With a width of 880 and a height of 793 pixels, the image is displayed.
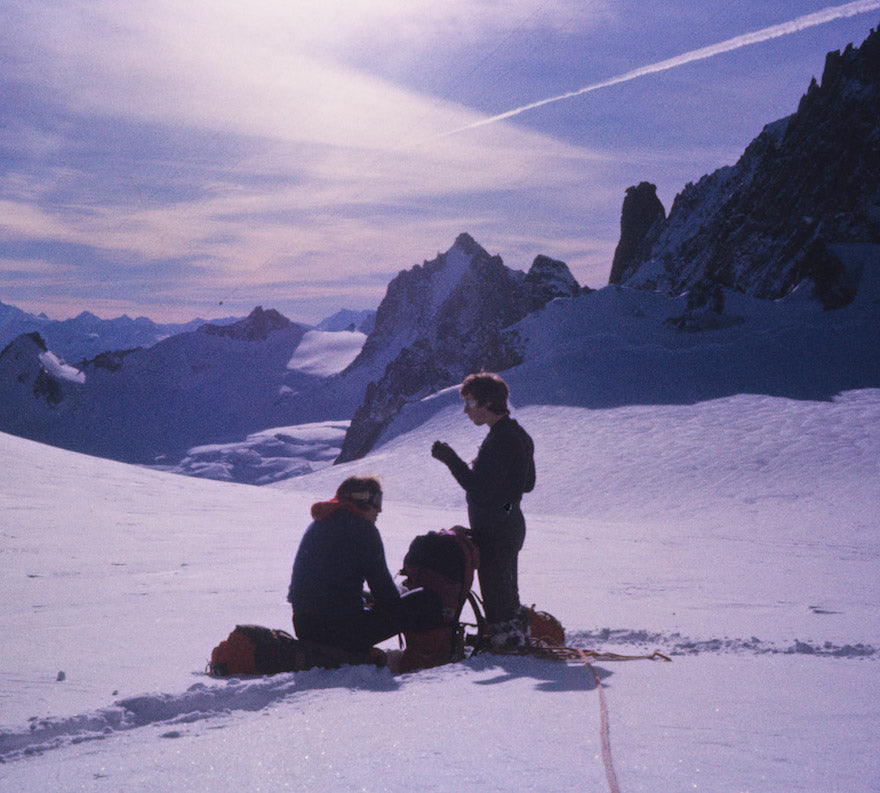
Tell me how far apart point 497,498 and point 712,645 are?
188cm

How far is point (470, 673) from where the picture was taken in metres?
4.67

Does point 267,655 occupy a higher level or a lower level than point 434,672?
higher

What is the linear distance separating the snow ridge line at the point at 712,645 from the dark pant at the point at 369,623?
4.75 ft

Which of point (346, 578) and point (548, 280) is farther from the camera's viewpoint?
point (548, 280)

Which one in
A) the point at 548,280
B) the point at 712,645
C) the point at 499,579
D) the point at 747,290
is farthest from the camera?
the point at 548,280

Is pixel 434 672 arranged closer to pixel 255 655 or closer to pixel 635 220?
pixel 255 655

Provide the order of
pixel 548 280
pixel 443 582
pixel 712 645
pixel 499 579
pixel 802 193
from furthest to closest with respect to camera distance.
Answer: pixel 548 280 < pixel 802 193 < pixel 712 645 < pixel 499 579 < pixel 443 582

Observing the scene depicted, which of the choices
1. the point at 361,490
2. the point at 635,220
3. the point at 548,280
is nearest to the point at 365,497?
the point at 361,490

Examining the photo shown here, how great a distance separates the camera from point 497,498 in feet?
16.7

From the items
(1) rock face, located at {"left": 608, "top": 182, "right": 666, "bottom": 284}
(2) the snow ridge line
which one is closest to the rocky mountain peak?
(1) rock face, located at {"left": 608, "top": 182, "right": 666, "bottom": 284}

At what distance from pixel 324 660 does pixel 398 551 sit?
555 centimetres

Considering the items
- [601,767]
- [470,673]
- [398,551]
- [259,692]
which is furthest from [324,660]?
[398,551]

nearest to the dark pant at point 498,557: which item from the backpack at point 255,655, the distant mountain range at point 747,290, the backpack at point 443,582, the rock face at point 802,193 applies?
the backpack at point 443,582

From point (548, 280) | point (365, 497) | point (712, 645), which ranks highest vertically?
point (548, 280)
